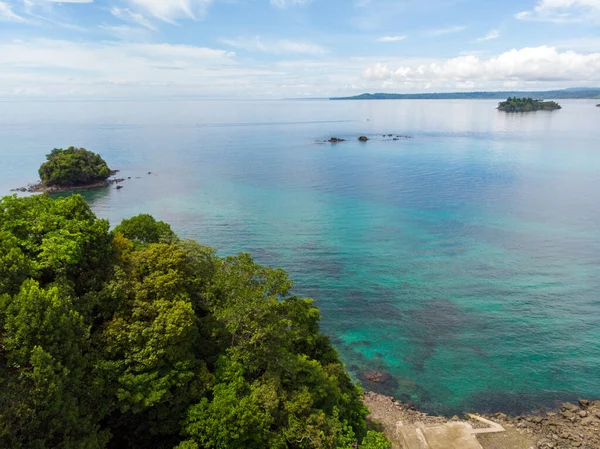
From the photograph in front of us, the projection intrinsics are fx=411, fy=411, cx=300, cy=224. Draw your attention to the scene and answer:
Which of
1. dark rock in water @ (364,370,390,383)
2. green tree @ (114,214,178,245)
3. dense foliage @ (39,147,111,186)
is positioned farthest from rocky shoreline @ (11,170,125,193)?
dark rock in water @ (364,370,390,383)

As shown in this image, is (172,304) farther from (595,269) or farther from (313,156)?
(313,156)

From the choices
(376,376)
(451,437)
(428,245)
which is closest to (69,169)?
(428,245)

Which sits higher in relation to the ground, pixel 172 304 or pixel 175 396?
pixel 172 304

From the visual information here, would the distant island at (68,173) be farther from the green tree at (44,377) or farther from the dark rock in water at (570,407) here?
the dark rock in water at (570,407)

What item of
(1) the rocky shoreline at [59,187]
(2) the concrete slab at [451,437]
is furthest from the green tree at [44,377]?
(1) the rocky shoreline at [59,187]

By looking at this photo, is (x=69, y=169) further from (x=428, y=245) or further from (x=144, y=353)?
(x=144, y=353)

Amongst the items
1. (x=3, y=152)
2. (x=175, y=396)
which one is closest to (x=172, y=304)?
(x=175, y=396)
